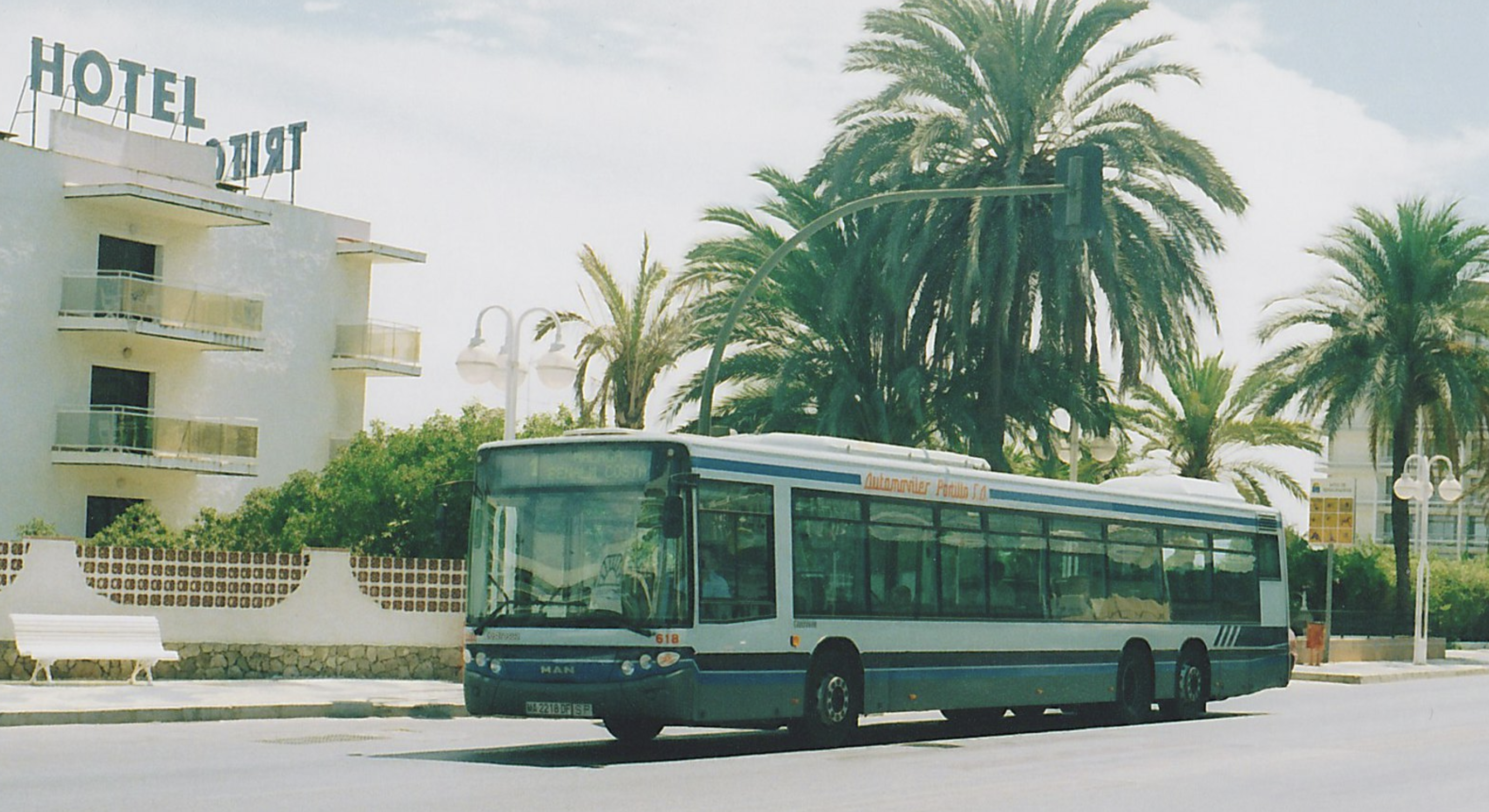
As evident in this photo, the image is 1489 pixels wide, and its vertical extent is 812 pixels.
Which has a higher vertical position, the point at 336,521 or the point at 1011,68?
the point at 1011,68

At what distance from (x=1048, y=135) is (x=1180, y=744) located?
17443 mm

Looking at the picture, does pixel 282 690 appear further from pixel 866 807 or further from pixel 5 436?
pixel 5 436

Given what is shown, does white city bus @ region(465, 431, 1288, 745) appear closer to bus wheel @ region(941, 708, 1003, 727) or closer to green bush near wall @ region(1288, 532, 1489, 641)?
bus wheel @ region(941, 708, 1003, 727)

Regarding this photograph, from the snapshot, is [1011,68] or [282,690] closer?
[282,690]

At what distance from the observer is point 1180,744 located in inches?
762

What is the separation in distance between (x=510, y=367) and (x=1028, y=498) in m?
7.96

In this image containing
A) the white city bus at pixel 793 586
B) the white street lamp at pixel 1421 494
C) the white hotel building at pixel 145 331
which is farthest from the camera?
the white hotel building at pixel 145 331

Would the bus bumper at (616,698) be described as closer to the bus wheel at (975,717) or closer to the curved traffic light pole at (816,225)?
the bus wheel at (975,717)

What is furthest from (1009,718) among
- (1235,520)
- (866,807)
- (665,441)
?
(866,807)

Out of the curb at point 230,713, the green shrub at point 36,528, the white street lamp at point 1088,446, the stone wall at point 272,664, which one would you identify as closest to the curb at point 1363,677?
the white street lamp at point 1088,446

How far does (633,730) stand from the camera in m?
18.4

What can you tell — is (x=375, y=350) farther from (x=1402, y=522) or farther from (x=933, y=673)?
(x=933, y=673)

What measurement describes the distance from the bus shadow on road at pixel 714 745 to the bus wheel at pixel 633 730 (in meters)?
0.11

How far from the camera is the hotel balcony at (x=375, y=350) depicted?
55469 mm
